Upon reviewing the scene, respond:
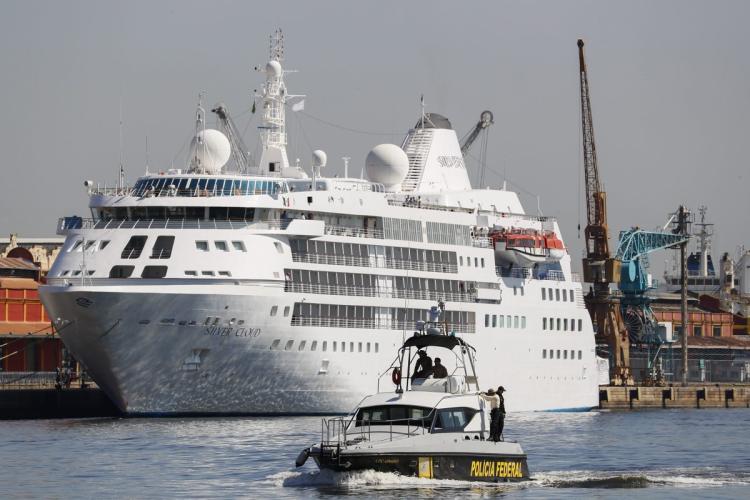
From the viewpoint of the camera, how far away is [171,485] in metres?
47.2

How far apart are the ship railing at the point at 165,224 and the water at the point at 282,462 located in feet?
27.9

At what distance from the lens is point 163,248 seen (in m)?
72.6

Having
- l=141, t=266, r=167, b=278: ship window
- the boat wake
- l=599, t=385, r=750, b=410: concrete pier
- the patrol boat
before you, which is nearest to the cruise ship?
l=141, t=266, r=167, b=278: ship window

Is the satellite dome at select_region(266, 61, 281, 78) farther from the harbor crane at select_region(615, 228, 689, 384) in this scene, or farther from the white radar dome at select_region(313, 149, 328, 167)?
the harbor crane at select_region(615, 228, 689, 384)

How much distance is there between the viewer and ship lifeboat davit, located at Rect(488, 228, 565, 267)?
3548 inches

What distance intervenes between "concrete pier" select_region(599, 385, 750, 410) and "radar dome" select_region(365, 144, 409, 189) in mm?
24902

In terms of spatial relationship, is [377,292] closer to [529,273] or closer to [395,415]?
[529,273]

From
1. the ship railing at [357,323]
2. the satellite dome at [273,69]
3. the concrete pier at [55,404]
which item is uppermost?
the satellite dome at [273,69]

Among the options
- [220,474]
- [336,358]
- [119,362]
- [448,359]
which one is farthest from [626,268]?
[220,474]

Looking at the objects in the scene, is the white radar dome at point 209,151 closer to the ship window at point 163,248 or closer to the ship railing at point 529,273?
the ship window at point 163,248

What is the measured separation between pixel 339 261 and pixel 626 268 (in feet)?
134

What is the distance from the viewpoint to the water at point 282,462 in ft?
148

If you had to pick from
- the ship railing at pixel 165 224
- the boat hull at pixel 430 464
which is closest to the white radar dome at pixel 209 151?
the ship railing at pixel 165 224

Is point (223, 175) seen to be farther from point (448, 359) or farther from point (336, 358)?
point (448, 359)
